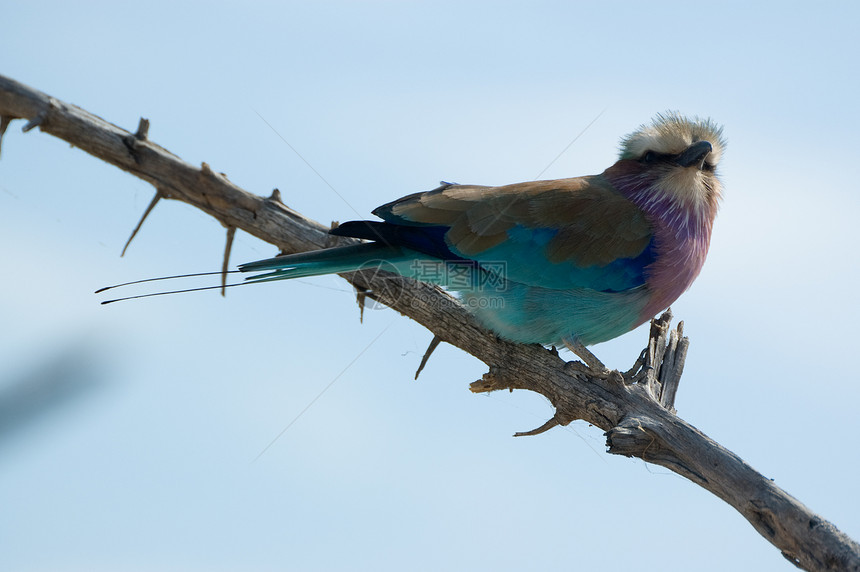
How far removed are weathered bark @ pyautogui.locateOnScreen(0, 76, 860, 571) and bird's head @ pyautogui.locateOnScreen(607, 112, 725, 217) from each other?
0.75 m

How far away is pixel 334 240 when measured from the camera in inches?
171

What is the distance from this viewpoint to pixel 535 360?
4.09 m

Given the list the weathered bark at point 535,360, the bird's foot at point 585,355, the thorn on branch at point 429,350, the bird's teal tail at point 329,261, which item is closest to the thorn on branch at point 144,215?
the weathered bark at point 535,360

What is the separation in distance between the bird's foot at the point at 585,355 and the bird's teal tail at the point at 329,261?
0.97m

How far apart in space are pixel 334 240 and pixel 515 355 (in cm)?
122

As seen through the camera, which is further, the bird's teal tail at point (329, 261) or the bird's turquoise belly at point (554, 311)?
the bird's turquoise belly at point (554, 311)

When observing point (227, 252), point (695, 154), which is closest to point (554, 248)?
point (695, 154)

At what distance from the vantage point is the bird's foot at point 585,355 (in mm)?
3779

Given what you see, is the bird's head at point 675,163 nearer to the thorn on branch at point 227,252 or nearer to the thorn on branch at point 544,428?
the thorn on branch at point 544,428

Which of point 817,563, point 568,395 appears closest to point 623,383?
point 568,395

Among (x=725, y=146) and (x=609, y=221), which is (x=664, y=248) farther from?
(x=725, y=146)

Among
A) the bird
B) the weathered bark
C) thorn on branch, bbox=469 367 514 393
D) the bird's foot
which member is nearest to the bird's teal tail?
the bird

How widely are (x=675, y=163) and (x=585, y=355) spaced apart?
128 centimetres

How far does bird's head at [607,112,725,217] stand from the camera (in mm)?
4246
